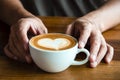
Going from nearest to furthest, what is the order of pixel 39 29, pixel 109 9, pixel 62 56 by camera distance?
pixel 62 56, pixel 39 29, pixel 109 9

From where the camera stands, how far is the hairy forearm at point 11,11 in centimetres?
87

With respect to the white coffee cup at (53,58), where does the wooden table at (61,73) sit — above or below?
below

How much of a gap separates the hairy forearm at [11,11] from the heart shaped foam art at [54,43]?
22cm

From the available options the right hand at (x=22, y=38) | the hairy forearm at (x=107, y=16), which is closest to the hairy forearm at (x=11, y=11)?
the right hand at (x=22, y=38)

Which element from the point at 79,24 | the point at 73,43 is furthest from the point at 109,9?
the point at 73,43

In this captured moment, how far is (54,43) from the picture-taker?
0.63 m

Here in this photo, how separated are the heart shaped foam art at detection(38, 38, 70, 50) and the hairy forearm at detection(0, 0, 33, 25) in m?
0.22

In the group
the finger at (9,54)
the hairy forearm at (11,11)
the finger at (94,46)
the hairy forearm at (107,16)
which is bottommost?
the hairy forearm at (107,16)

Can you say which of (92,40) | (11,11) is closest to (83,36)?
(92,40)

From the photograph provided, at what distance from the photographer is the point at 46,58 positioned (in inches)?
23.3

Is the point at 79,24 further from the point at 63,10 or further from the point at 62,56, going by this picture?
the point at 63,10

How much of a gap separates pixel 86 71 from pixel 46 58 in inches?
4.6

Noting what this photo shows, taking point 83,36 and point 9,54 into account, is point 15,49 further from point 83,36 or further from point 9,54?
point 83,36

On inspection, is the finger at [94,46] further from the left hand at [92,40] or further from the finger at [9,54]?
the finger at [9,54]
